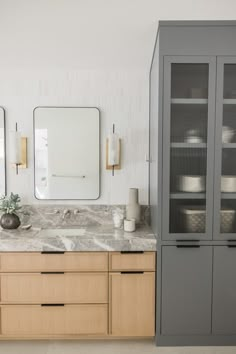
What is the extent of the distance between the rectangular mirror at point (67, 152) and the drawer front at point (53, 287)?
2.75ft

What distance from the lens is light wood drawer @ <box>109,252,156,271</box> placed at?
2.22 metres

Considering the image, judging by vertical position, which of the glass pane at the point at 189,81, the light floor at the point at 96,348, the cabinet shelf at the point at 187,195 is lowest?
the light floor at the point at 96,348

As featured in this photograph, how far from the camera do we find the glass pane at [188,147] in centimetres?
212

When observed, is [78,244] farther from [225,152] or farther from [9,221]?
[225,152]

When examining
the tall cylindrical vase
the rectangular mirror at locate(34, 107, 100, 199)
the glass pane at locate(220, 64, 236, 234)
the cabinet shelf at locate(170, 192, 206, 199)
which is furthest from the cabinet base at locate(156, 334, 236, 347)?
the rectangular mirror at locate(34, 107, 100, 199)

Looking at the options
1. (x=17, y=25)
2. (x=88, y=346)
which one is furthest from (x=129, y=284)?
(x=17, y=25)

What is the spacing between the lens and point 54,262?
2.22m

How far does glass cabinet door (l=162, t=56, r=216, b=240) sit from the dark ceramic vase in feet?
4.41

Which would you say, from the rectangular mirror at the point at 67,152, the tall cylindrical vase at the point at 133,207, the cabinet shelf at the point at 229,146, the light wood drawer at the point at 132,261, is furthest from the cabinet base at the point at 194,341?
the cabinet shelf at the point at 229,146

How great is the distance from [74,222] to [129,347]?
1184 mm

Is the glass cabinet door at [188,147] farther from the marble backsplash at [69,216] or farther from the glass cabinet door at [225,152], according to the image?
the marble backsplash at [69,216]

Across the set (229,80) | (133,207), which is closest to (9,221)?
(133,207)

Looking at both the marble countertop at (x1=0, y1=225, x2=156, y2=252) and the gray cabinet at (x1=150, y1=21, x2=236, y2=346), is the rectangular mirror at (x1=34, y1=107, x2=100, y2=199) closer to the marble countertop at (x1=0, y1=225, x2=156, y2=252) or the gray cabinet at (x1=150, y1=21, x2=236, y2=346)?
the marble countertop at (x1=0, y1=225, x2=156, y2=252)

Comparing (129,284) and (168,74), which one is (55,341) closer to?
(129,284)
